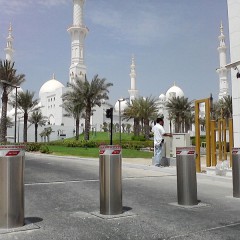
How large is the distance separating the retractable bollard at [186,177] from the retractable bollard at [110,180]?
52.7 inches

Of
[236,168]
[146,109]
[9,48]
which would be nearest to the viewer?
[236,168]

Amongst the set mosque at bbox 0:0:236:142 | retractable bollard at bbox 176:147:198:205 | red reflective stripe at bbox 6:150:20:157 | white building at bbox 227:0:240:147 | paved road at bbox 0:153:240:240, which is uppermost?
mosque at bbox 0:0:236:142

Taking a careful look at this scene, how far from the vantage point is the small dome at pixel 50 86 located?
9190 cm

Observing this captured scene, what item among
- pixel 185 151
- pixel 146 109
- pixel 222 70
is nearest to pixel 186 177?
pixel 185 151

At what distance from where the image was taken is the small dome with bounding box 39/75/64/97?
91900 mm

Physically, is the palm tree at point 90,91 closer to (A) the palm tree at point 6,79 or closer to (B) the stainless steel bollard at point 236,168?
(A) the palm tree at point 6,79

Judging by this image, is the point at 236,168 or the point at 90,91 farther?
the point at 90,91

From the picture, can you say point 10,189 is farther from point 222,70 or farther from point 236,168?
point 222,70

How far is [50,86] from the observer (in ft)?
305

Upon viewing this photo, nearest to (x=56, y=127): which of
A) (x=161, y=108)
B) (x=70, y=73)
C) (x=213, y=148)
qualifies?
(x=70, y=73)

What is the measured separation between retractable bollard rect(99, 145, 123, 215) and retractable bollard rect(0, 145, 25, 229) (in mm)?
1224

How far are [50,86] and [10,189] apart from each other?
90.7 metres

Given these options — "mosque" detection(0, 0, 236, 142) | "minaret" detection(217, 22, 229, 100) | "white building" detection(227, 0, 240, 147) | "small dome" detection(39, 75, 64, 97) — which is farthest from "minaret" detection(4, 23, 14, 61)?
"white building" detection(227, 0, 240, 147)

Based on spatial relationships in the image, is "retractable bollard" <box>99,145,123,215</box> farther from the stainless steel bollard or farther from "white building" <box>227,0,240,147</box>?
"white building" <box>227,0,240,147</box>
